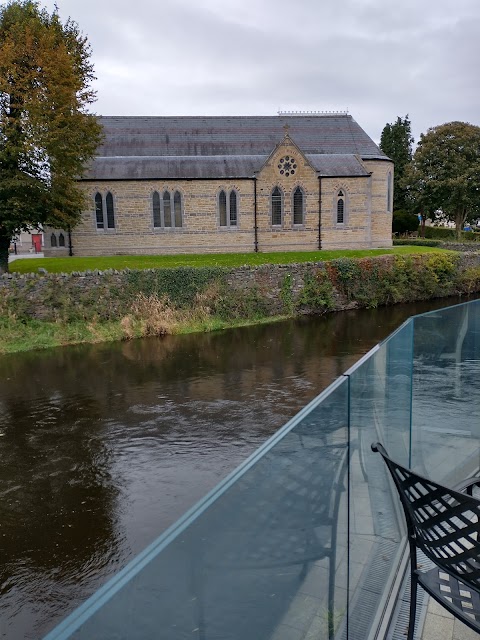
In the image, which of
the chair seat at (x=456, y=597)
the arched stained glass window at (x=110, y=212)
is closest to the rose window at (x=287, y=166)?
the arched stained glass window at (x=110, y=212)

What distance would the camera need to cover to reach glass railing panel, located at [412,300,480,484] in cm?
529

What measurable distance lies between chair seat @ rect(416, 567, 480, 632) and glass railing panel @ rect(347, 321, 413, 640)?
0.57m

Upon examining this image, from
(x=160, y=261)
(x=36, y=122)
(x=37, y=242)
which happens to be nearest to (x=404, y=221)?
(x=160, y=261)

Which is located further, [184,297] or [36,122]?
[184,297]

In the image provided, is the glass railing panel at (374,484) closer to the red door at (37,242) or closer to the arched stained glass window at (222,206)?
the arched stained glass window at (222,206)

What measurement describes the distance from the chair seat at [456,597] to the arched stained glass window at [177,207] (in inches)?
1349

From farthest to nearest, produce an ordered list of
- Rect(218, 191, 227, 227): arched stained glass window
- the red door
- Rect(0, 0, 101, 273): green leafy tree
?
the red door, Rect(218, 191, 227, 227): arched stained glass window, Rect(0, 0, 101, 273): green leafy tree

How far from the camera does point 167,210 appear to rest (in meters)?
35.8

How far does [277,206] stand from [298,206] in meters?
1.42

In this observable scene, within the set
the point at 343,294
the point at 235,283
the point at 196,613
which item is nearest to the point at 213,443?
the point at 196,613

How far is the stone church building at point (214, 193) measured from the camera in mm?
35188

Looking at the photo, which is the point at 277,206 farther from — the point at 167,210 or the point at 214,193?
the point at 167,210

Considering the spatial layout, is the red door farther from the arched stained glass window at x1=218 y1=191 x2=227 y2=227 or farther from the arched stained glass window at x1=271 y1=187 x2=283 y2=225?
the arched stained glass window at x1=271 y1=187 x2=283 y2=225

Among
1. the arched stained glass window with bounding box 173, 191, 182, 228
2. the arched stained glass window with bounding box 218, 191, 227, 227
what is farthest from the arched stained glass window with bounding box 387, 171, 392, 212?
the arched stained glass window with bounding box 173, 191, 182, 228
